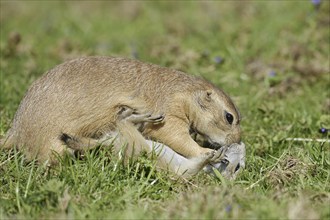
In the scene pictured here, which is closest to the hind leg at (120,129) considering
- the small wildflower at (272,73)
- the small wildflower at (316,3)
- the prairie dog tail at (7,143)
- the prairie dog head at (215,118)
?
the prairie dog head at (215,118)

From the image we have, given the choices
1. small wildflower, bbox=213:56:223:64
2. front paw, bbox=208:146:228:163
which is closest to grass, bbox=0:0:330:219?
small wildflower, bbox=213:56:223:64

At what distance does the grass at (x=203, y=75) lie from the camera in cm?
404

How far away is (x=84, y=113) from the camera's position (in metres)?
4.93

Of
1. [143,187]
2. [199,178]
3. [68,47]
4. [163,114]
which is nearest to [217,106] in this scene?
[163,114]

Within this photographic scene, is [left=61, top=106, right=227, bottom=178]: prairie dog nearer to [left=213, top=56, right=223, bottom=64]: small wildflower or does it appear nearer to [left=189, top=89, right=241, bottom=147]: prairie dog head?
[left=189, top=89, right=241, bottom=147]: prairie dog head

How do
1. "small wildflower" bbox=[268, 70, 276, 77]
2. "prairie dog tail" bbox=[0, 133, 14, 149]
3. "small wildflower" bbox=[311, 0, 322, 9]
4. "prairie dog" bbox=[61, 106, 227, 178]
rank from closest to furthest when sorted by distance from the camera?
1. "prairie dog" bbox=[61, 106, 227, 178]
2. "prairie dog tail" bbox=[0, 133, 14, 149]
3. "small wildflower" bbox=[268, 70, 276, 77]
4. "small wildflower" bbox=[311, 0, 322, 9]

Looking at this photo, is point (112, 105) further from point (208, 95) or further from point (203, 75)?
point (203, 75)

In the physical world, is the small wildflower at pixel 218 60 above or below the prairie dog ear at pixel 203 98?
below

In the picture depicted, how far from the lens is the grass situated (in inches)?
159

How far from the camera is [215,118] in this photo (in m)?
5.28

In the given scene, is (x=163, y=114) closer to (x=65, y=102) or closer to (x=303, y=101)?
(x=65, y=102)

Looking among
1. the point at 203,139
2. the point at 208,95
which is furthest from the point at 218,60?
the point at 208,95

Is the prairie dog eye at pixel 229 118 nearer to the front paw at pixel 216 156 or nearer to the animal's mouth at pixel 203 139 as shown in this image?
the animal's mouth at pixel 203 139

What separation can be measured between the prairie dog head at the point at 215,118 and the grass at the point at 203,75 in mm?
235
